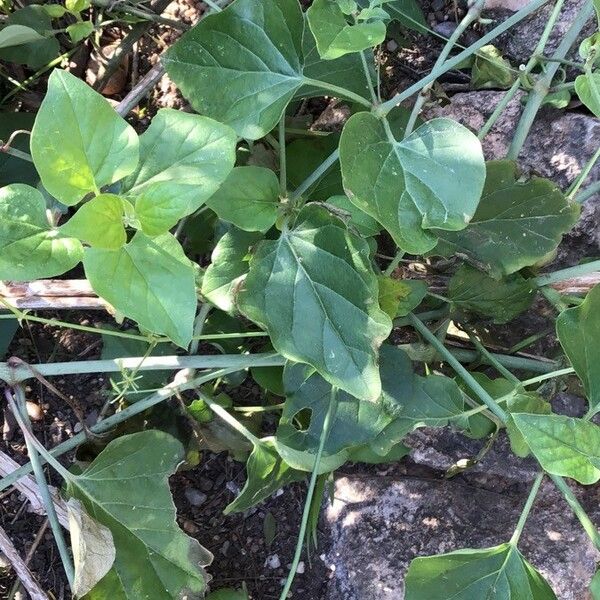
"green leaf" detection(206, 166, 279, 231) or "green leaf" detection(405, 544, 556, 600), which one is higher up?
"green leaf" detection(206, 166, 279, 231)

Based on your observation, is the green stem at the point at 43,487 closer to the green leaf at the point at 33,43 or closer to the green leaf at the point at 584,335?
the green leaf at the point at 33,43

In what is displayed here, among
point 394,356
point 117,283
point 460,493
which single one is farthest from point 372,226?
point 460,493

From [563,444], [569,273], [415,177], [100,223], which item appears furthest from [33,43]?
[563,444]

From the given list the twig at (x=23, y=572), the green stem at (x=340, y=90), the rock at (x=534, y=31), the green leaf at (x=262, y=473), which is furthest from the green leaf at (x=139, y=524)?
the rock at (x=534, y=31)

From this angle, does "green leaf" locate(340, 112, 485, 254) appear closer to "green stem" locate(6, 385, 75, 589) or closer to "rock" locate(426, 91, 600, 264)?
"rock" locate(426, 91, 600, 264)

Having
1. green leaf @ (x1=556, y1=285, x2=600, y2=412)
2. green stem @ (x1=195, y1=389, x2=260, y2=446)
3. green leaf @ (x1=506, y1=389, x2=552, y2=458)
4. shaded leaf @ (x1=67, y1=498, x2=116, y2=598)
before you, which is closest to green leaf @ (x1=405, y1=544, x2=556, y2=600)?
green leaf @ (x1=506, y1=389, x2=552, y2=458)

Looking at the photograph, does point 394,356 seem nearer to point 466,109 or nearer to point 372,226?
A: point 372,226
